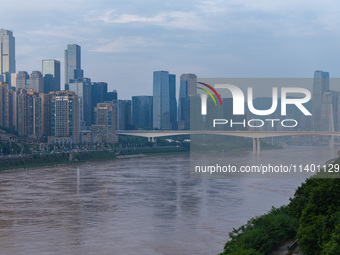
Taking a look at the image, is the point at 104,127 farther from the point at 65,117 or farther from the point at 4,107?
the point at 4,107

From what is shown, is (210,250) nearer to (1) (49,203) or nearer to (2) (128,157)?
(1) (49,203)

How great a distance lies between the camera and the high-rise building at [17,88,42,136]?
8912cm

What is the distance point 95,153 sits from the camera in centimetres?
6625

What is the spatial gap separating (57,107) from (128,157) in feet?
64.9

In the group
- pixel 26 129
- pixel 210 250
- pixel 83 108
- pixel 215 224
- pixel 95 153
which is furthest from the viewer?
pixel 83 108

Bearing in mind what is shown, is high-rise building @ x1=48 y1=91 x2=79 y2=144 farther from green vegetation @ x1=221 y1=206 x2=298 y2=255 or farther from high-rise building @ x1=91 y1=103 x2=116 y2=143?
green vegetation @ x1=221 y1=206 x2=298 y2=255

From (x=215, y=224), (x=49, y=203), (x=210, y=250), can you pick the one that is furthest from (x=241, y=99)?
(x=49, y=203)

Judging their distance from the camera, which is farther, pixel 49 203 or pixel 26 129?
pixel 26 129

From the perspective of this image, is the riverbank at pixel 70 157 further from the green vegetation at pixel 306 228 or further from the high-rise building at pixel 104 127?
the green vegetation at pixel 306 228

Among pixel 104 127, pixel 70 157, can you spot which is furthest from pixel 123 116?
pixel 70 157

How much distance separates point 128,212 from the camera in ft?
75.5

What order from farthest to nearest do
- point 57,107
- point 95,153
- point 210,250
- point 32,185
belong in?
point 57,107
point 95,153
point 32,185
point 210,250

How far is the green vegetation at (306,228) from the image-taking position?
1055 cm

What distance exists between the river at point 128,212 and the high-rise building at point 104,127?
5078 cm
